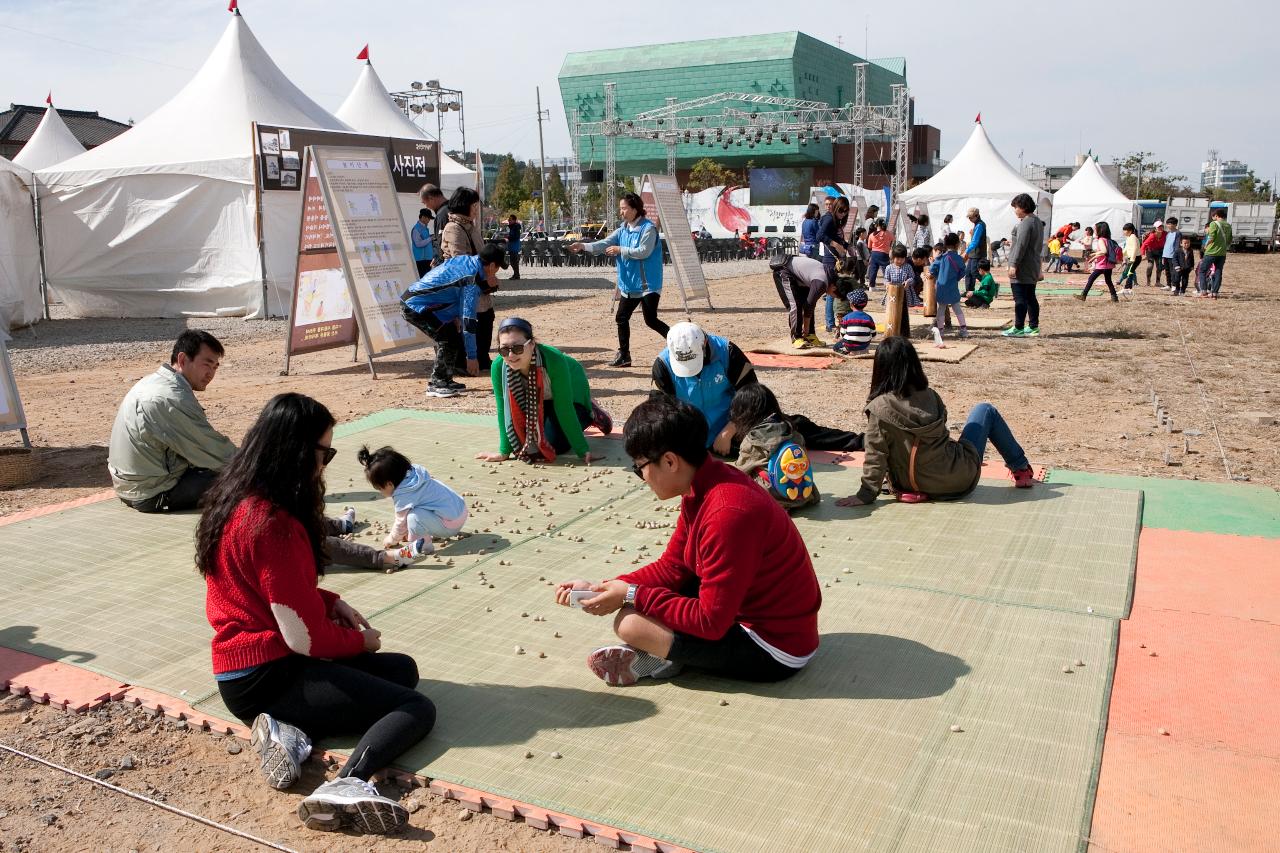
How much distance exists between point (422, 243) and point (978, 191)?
19.3 metres

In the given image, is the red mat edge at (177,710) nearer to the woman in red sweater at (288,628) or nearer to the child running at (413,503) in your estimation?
the woman in red sweater at (288,628)

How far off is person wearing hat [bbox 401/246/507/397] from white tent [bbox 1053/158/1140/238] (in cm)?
2472

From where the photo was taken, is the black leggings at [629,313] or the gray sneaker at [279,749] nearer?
the gray sneaker at [279,749]

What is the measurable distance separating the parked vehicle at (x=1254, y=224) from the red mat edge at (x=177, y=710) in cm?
4047

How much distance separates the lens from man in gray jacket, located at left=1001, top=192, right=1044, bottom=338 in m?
11.6

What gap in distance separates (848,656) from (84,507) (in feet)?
15.1

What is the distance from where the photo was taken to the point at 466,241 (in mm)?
9539

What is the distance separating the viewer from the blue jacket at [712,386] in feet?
19.4

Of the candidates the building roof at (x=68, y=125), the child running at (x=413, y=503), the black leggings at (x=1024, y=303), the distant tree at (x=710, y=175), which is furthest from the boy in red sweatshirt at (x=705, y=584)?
the distant tree at (x=710, y=175)

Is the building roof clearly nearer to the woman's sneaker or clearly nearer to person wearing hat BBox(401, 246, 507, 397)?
person wearing hat BBox(401, 246, 507, 397)

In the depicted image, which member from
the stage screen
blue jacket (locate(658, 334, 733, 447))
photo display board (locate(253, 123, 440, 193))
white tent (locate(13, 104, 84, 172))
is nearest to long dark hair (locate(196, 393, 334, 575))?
blue jacket (locate(658, 334, 733, 447))

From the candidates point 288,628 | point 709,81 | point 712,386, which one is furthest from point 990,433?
point 709,81

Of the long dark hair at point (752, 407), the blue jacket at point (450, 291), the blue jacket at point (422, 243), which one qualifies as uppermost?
the blue jacket at point (422, 243)

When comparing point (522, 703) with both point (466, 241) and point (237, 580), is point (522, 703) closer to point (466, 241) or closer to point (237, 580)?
point (237, 580)
